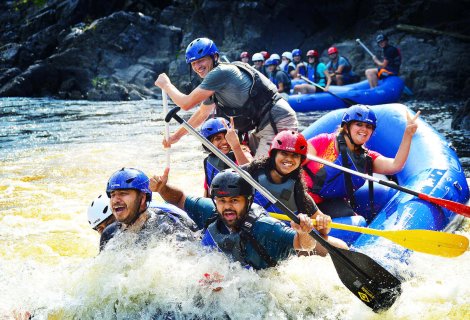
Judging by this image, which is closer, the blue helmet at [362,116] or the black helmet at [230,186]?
the black helmet at [230,186]

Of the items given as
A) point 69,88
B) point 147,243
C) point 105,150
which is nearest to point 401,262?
point 147,243

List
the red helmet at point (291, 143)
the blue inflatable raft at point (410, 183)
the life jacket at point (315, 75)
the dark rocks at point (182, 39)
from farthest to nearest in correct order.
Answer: the dark rocks at point (182, 39) → the life jacket at point (315, 75) → the blue inflatable raft at point (410, 183) → the red helmet at point (291, 143)

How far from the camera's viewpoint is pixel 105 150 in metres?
10.8

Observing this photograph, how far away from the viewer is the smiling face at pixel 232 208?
353 centimetres

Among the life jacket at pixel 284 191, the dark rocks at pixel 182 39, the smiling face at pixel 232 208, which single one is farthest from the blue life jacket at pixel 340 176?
the dark rocks at pixel 182 39

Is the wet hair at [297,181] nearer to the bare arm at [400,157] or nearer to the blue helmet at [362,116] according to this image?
the blue helmet at [362,116]

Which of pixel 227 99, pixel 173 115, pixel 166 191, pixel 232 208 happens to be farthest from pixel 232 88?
pixel 232 208

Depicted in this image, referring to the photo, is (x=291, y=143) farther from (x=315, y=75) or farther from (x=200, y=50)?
(x=315, y=75)

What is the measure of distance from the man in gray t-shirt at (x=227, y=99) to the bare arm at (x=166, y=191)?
1.40ft

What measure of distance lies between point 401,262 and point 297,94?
1154cm

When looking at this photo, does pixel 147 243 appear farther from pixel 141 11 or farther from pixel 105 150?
pixel 141 11

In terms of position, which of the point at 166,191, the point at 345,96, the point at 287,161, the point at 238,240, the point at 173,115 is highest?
the point at 173,115

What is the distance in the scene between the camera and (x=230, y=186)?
3477 millimetres

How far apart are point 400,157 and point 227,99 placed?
5.91 feet
